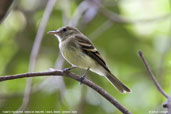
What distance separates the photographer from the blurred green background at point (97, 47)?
13.1 ft

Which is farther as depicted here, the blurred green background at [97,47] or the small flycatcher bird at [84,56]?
the blurred green background at [97,47]

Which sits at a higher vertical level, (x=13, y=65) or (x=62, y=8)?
(x=62, y=8)

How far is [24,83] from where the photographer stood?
14.1 feet

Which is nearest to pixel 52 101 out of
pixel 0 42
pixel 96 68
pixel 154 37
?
pixel 96 68

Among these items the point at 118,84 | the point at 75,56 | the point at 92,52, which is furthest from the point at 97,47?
the point at 118,84

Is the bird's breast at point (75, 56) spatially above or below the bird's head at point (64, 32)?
below

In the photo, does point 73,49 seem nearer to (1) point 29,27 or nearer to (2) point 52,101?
(2) point 52,101

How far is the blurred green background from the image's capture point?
400cm

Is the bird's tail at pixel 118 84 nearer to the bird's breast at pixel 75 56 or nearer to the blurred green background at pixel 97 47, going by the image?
the bird's breast at pixel 75 56

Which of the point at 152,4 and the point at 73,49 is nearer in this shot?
the point at 73,49

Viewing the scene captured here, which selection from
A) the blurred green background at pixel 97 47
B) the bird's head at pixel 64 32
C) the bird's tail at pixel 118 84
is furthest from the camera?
the blurred green background at pixel 97 47

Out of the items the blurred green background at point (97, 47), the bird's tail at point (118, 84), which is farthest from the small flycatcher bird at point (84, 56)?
the blurred green background at point (97, 47)

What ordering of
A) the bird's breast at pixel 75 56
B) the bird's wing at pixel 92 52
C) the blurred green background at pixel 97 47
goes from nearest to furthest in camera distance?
the bird's breast at pixel 75 56 → the bird's wing at pixel 92 52 → the blurred green background at pixel 97 47

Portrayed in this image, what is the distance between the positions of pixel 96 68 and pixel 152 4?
2.18 meters
